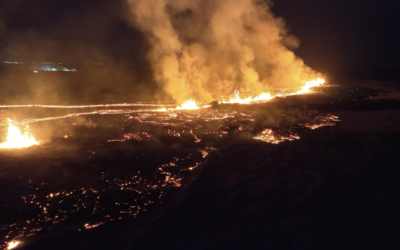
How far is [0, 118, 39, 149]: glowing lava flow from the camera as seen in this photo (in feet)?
27.7

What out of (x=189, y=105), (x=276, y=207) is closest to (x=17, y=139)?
(x=189, y=105)

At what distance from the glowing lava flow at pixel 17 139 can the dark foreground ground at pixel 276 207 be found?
19.6 feet

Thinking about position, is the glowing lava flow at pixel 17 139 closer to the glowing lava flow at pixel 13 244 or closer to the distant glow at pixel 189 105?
the glowing lava flow at pixel 13 244

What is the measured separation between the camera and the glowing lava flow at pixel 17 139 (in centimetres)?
845

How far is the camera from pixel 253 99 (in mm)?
18594

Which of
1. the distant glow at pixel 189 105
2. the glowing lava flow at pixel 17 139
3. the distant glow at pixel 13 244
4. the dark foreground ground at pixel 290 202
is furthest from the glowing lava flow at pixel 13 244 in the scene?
the distant glow at pixel 189 105

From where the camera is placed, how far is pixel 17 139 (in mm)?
9109

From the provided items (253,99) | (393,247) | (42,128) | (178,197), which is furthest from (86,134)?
(253,99)

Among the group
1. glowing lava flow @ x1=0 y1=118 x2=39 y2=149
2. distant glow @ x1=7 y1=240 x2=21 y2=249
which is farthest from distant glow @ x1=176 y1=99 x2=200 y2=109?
distant glow @ x1=7 y1=240 x2=21 y2=249

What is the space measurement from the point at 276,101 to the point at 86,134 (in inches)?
531

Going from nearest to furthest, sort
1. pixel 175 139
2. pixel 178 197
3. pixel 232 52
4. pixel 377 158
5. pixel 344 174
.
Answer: pixel 178 197, pixel 344 174, pixel 377 158, pixel 175 139, pixel 232 52

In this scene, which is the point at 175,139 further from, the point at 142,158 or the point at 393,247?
the point at 393,247

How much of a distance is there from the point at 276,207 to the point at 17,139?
9648 mm

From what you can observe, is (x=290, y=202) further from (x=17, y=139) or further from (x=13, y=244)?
(x=17, y=139)
